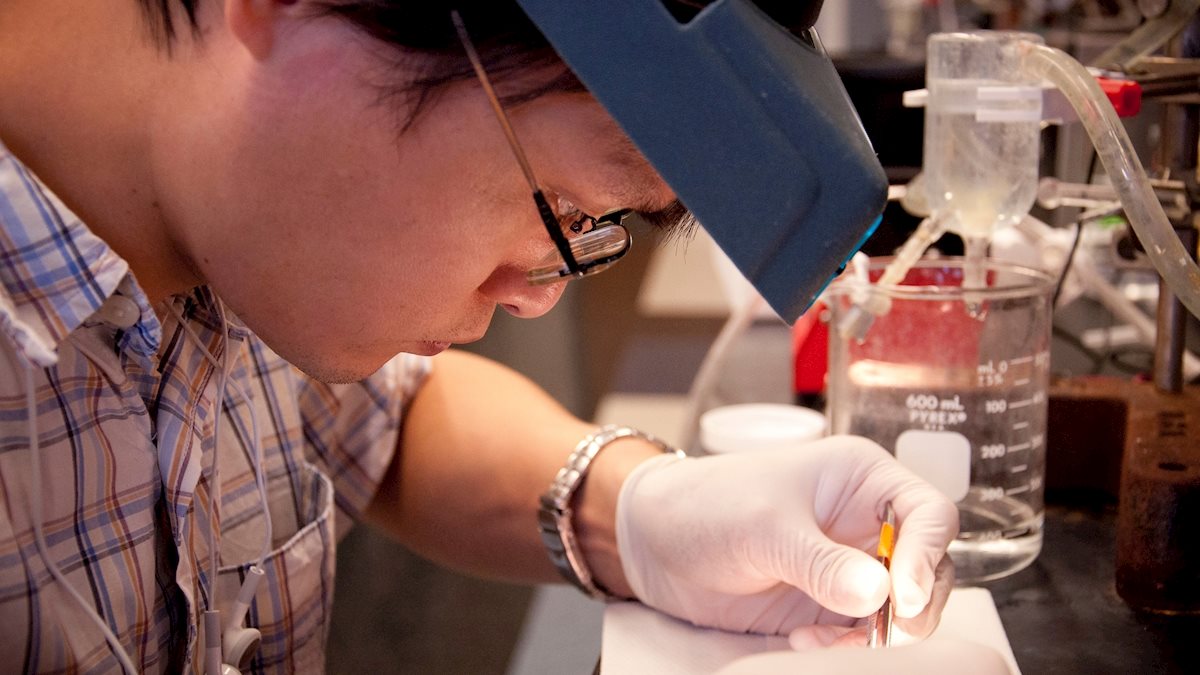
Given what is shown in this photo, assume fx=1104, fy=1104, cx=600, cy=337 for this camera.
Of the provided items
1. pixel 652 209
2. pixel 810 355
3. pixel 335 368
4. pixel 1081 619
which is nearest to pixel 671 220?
pixel 652 209

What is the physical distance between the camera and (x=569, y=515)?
1.11 metres

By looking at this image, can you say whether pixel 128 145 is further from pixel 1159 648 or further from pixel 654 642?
pixel 1159 648

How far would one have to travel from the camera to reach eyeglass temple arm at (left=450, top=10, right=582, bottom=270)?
24.7 inches

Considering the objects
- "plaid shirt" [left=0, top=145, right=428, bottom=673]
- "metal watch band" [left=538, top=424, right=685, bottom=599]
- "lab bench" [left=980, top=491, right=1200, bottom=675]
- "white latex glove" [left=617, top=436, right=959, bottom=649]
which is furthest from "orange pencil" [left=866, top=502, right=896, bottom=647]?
"plaid shirt" [left=0, top=145, right=428, bottom=673]

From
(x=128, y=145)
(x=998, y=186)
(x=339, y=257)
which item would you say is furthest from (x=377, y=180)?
(x=998, y=186)

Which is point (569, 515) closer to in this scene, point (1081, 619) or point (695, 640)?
point (695, 640)

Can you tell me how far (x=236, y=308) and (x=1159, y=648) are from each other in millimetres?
751

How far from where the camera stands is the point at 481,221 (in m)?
0.72

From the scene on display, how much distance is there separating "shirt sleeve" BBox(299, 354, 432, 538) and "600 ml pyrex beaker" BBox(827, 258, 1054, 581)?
50 centimetres

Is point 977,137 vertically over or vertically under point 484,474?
over

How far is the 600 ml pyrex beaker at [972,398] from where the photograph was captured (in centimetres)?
102

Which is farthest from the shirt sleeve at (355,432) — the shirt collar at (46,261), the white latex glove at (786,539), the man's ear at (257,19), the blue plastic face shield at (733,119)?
the blue plastic face shield at (733,119)

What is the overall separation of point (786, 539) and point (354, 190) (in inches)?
17.9

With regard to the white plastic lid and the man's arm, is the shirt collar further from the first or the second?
the white plastic lid
